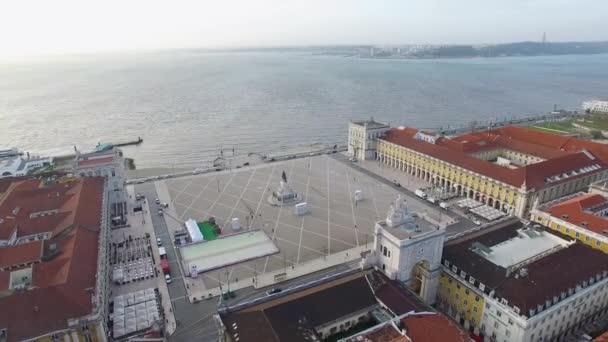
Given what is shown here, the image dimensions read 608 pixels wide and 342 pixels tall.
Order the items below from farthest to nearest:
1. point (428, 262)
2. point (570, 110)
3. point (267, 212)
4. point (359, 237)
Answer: point (570, 110)
point (267, 212)
point (359, 237)
point (428, 262)

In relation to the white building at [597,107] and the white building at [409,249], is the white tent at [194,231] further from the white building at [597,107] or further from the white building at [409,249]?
the white building at [597,107]

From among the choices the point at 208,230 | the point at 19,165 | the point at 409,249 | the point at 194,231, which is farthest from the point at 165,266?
the point at 19,165

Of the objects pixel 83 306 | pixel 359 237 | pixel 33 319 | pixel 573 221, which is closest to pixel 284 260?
pixel 359 237

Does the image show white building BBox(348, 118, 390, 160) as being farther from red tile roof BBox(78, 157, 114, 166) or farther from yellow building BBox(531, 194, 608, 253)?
red tile roof BBox(78, 157, 114, 166)

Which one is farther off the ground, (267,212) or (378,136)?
(378,136)

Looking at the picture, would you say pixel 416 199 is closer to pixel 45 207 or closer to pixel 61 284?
pixel 61 284

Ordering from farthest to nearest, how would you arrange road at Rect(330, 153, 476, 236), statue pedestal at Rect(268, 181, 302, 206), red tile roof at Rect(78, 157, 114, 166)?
statue pedestal at Rect(268, 181, 302, 206), red tile roof at Rect(78, 157, 114, 166), road at Rect(330, 153, 476, 236)

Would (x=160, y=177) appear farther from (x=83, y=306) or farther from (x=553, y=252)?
(x=553, y=252)

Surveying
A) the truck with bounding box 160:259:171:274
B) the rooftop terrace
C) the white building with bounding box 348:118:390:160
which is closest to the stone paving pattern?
the truck with bounding box 160:259:171:274
